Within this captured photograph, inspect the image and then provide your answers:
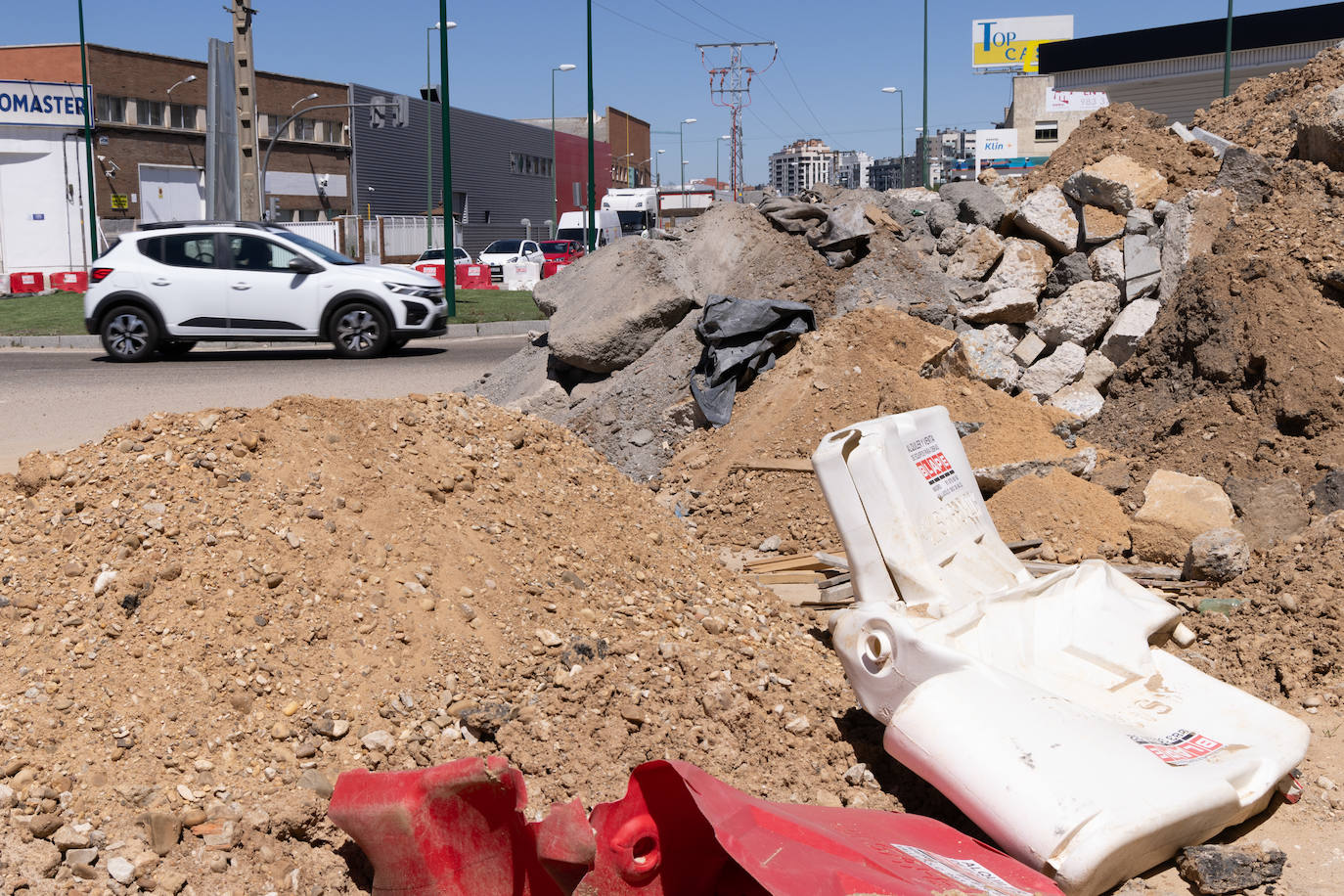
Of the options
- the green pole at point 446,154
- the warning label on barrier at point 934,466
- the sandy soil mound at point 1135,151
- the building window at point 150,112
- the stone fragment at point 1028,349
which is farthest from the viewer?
the building window at point 150,112

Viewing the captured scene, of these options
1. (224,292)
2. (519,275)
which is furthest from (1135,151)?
(519,275)

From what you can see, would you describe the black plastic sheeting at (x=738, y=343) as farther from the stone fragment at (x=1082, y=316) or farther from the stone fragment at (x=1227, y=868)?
the stone fragment at (x=1227, y=868)

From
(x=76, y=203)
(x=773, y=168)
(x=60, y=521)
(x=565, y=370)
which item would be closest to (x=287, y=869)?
(x=60, y=521)

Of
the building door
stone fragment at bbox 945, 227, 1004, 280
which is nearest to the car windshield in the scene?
stone fragment at bbox 945, 227, 1004, 280

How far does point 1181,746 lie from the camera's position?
12.3 feet

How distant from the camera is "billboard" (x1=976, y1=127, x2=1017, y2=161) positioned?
64000mm

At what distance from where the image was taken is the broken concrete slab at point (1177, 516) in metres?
6.43

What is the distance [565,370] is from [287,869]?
7645mm

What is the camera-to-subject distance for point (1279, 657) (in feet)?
16.1

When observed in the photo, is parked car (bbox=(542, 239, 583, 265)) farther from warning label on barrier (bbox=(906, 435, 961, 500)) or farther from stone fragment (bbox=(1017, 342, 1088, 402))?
warning label on barrier (bbox=(906, 435, 961, 500))

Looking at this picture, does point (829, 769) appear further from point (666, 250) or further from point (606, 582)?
point (666, 250)

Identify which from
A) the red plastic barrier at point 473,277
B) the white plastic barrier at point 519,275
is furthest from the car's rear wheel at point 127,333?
the red plastic barrier at point 473,277

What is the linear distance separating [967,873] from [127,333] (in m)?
13.8

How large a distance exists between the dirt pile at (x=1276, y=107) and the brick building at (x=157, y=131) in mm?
38967
